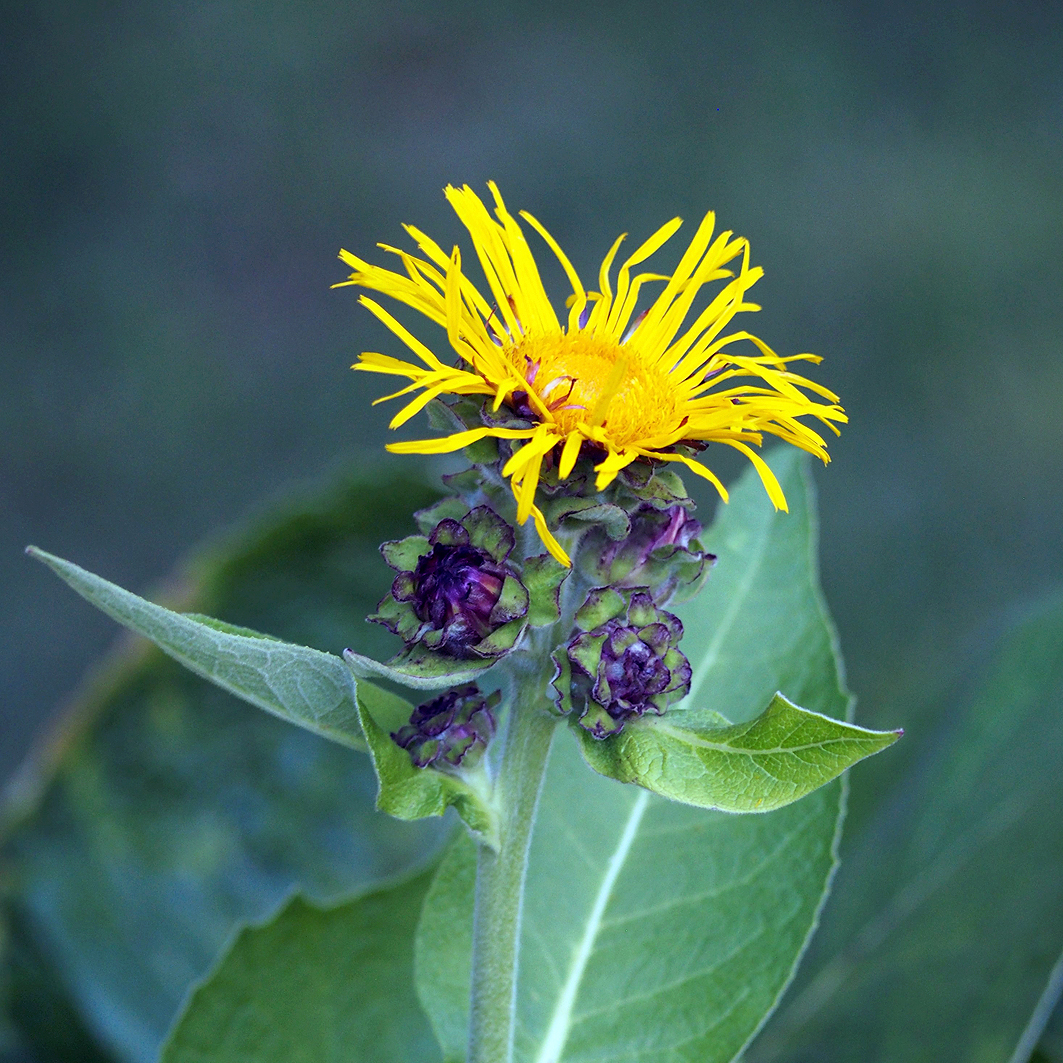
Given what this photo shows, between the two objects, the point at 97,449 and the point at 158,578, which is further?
the point at 97,449

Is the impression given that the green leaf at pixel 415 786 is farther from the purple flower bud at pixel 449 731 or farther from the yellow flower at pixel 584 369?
the yellow flower at pixel 584 369

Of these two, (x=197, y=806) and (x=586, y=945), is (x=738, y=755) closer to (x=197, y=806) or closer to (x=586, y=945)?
(x=586, y=945)

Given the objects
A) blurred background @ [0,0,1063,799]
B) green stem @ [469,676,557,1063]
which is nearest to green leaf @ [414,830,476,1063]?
green stem @ [469,676,557,1063]

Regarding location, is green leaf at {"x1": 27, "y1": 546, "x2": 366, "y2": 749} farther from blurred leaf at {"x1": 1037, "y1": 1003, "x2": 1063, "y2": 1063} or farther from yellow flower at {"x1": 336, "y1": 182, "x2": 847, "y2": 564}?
blurred leaf at {"x1": 1037, "y1": 1003, "x2": 1063, "y2": 1063}

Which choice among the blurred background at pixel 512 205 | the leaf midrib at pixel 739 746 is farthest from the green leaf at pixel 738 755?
the blurred background at pixel 512 205

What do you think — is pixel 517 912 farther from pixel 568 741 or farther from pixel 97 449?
pixel 97 449

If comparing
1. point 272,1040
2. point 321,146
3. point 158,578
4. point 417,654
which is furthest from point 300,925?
point 321,146

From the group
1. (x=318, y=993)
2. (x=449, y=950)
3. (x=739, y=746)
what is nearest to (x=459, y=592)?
(x=739, y=746)
